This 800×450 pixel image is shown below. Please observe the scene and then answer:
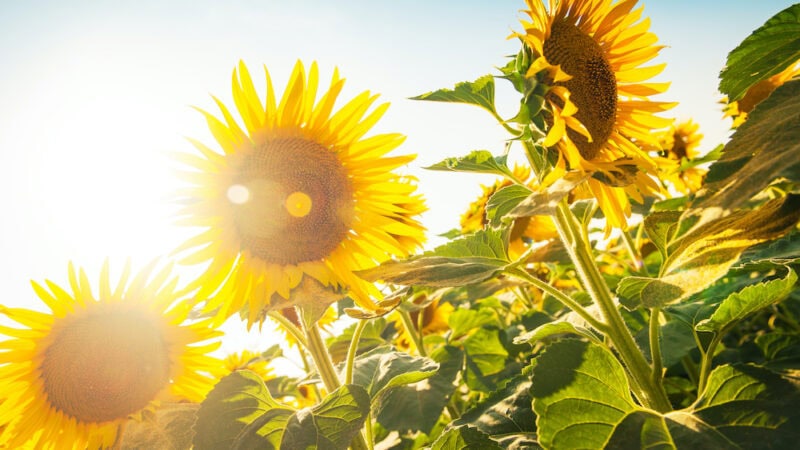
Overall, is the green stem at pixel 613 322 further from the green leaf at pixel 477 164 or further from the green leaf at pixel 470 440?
the green leaf at pixel 470 440

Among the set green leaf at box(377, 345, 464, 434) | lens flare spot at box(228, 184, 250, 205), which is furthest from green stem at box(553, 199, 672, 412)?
lens flare spot at box(228, 184, 250, 205)

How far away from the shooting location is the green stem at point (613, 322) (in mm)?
1556

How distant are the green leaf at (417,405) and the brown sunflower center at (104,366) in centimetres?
103

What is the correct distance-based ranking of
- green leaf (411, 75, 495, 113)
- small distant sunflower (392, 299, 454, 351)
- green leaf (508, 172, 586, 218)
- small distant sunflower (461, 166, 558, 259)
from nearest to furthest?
1. green leaf (508, 172, 586, 218)
2. green leaf (411, 75, 495, 113)
3. small distant sunflower (461, 166, 558, 259)
4. small distant sunflower (392, 299, 454, 351)

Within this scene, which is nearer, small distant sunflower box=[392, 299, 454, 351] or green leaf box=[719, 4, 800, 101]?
green leaf box=[719, 4, 800, 101]

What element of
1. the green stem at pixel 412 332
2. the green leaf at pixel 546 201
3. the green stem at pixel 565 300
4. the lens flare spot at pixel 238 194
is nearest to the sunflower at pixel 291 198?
the lens flare spot at pixel 238 194

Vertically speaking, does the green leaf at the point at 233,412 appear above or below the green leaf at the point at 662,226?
below

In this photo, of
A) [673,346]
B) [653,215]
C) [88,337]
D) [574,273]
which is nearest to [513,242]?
[574,273]

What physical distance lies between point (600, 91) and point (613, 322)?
33.5 inches

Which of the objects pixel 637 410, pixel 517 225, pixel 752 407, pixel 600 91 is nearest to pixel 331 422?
pixel 637 410

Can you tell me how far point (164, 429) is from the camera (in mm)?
2006

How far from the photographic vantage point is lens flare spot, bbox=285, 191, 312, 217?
1.88 meters

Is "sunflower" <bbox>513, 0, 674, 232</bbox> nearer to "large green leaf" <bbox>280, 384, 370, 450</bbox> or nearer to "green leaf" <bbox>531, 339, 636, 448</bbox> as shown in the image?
"green leaf" <bbox>531, 339, 636, 448</bbox>

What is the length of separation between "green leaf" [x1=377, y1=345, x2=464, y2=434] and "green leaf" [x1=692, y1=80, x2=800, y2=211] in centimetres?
158
